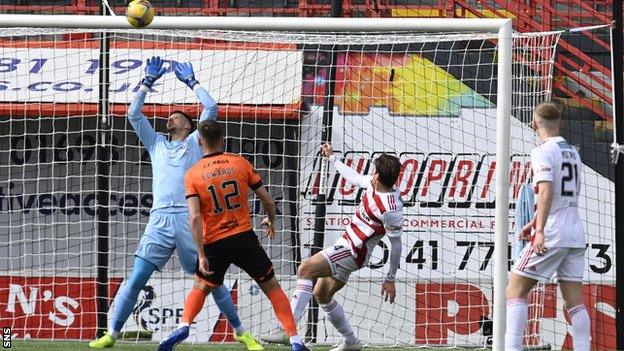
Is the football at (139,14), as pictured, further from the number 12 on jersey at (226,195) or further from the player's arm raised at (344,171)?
the player's arm raised at (344,171)

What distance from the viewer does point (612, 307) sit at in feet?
38.7

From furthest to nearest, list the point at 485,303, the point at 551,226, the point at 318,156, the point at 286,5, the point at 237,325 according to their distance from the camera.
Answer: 1. the point at 286,5
2. the point at 485,303
3. the point at 318,156
4. the point at 237,325
5. the point at 551,226

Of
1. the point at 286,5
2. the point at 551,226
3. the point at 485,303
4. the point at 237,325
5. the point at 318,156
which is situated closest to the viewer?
the point at 551,226

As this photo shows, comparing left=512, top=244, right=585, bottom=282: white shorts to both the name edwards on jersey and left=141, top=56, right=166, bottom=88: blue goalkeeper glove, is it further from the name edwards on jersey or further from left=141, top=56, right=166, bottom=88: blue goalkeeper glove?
left=141, top=56, right=166, bottom=88: blue goalkeeper glove

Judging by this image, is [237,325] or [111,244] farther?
[111,244]

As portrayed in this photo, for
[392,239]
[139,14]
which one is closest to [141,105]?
[139,14]

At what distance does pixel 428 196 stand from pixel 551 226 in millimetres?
4405

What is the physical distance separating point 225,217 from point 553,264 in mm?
2262

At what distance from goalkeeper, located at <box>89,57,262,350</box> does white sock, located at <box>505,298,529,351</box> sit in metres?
2.19

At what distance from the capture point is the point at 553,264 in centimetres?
741

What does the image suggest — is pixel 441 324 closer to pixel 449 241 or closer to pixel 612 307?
pixel 449 241

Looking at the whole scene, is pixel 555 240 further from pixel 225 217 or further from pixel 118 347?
pixel 118 347

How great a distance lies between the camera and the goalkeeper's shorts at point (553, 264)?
24.2 feet

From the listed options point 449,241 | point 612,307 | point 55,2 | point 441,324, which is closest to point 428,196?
point 449,241
